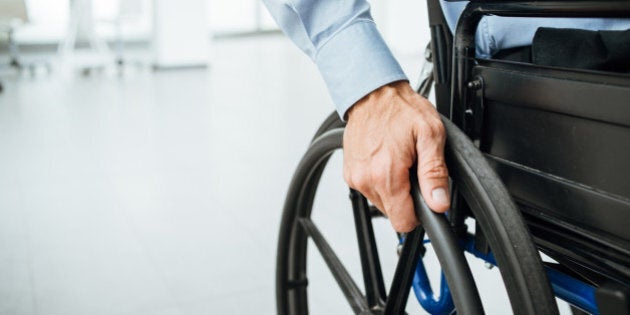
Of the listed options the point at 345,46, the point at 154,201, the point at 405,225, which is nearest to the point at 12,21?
the point at 154,201

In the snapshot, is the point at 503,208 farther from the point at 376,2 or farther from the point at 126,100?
the point at 376,2

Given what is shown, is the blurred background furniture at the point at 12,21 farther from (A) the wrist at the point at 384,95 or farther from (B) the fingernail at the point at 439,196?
(B) the fingernail at the point at 439,196

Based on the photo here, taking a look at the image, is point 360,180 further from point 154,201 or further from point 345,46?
point 154,201

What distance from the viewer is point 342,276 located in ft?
3.33

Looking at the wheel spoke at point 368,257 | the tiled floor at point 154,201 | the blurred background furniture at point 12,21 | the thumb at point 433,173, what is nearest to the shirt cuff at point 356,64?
the thumb at point 433,173

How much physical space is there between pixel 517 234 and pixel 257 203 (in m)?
2.05

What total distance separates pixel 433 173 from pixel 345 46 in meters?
0.20

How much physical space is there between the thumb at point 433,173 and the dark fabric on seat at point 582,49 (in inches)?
6.5

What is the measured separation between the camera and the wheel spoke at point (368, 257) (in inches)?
37.3

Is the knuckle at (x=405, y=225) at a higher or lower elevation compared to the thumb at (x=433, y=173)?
lower

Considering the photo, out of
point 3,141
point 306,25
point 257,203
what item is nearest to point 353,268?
point 257,203

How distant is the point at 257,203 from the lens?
262 centimetres


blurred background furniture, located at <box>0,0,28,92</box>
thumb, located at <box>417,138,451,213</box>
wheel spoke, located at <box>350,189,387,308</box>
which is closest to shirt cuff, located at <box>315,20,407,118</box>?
thumb, located at <box>417,138,451,213</box>

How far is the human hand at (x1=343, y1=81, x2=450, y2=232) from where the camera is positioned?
66 centimetres
